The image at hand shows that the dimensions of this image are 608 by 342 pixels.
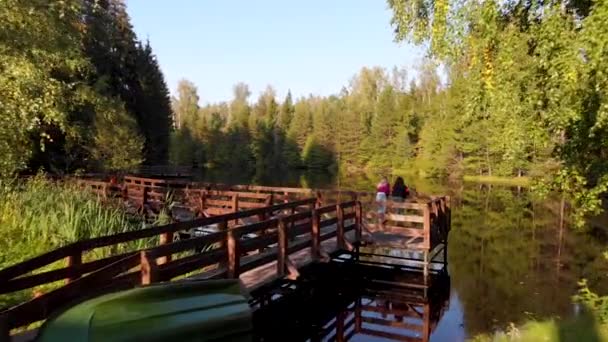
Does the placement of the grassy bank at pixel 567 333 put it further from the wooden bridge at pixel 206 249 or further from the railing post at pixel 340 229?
the railing post at pixel 340 229

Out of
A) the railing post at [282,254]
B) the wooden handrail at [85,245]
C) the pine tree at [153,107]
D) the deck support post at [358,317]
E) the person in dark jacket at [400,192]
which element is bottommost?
the deck support post at [358,317]

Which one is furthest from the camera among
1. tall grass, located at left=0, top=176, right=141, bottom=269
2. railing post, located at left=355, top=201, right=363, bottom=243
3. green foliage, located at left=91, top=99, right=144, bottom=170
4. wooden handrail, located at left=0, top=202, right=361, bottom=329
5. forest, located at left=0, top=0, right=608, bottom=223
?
green foliage, located at left=91, top=99, right=144, bottom=170

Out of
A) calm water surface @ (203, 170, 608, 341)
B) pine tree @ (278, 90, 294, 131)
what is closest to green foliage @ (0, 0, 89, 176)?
calm water surface @ (203, 170, 608, 341)

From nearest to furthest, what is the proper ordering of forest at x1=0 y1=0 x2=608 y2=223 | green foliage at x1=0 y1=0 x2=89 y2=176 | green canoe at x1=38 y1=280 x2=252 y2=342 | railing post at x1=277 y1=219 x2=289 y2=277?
1. green canoe at x1=38 y1=280 x2=252 y2=342
2. forest at x1=0 y1=0 x2=608 y2=223
3. green foliage at x1=0 y1=0 x2=89 y2=176
4. railing post at x1=277 y1=219 x2=289 y2=277

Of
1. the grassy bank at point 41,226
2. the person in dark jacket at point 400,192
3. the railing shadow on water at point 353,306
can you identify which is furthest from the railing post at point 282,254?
the person in dark jacket at point 400,192

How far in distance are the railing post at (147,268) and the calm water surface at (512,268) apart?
15.6 feet

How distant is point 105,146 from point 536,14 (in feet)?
91.4

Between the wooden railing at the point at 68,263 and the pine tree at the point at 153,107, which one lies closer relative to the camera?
the wooden railing at the point at 68,263

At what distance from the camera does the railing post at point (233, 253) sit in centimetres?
846

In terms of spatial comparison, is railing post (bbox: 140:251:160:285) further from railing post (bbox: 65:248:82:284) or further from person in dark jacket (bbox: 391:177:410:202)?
person in dark jacket (bbox: 391:177:410:202)

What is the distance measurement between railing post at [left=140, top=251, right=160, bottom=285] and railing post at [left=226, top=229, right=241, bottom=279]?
190cm

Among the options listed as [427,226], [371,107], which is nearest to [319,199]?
[427,226]

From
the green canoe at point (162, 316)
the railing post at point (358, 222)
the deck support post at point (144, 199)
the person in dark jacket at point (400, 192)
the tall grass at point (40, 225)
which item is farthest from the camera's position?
the deck support post at point (144, 199)

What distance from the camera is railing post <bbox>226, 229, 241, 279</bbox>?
8.46 metres
